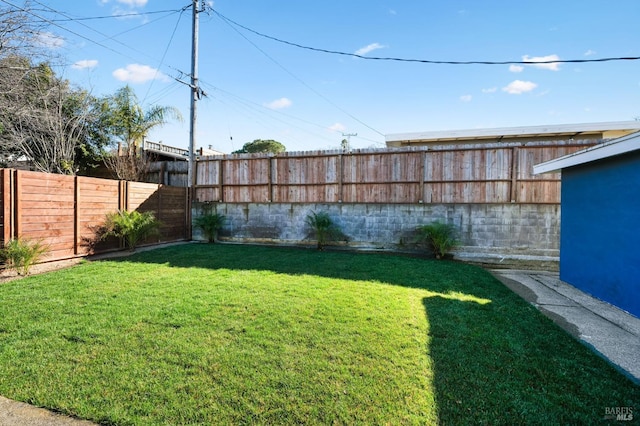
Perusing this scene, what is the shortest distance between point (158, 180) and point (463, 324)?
1086cm

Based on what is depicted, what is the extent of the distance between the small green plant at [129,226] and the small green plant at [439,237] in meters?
6.81

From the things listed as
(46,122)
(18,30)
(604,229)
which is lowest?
(604,229)

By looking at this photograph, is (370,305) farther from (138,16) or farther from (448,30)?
(138,16)

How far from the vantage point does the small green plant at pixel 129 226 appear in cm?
651

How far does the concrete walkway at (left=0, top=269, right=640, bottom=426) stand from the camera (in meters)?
1.64

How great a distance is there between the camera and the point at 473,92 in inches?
338

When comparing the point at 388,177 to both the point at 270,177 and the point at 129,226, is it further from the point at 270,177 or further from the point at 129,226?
the point at 129,226

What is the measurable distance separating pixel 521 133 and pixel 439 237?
194 inches

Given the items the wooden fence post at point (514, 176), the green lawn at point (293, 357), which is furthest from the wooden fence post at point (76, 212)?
the wooden fence post at point (514, 176)

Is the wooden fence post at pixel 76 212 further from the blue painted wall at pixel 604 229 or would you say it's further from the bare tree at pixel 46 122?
the blue painted wall at pixel 604 229

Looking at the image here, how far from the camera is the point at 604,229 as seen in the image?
13.3 feet

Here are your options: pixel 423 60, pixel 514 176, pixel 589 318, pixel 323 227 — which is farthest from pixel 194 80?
pixel 589 318

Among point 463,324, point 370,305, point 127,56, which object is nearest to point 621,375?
point 463,324

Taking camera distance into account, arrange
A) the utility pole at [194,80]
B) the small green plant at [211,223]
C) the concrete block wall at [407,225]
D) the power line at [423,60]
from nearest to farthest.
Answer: the power line at [423,60], the concrete block wall at [407,225], the small green plant at [211,223], the utility pole at [194,80]
